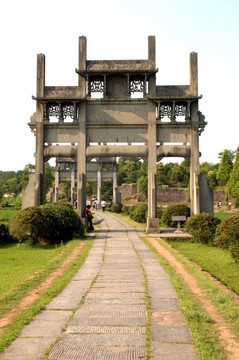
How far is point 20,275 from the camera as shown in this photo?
7.53 m

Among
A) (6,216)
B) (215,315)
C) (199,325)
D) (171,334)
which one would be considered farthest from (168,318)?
(6,216)

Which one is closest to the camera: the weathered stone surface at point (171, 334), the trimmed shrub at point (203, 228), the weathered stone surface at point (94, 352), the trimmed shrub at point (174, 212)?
the weathered stone surface at point (94, 352)

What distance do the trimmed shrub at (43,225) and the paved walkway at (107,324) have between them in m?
5.61

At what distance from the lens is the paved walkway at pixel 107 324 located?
3223 millimetres

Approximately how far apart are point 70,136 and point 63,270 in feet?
28.3

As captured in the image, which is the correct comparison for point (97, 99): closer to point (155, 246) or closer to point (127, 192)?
point (155, 246)

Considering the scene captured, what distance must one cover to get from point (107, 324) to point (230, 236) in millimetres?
6311

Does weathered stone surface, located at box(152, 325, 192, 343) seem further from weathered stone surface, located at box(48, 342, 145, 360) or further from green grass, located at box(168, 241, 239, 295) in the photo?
green grass, located at box(168, 241, 239, 295)

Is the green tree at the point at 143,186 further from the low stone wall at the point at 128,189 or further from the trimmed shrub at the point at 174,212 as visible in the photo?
the trimmed shrub at the point at 174,212

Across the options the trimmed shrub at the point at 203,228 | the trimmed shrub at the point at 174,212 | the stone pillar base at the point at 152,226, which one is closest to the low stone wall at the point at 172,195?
the trimmed shrub at the point at 174,212

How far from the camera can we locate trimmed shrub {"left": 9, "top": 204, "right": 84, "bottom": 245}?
12078 mm

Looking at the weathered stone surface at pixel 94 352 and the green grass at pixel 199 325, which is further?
the green grass at pixel 199 325

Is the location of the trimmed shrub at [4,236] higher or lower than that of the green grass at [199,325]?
higher

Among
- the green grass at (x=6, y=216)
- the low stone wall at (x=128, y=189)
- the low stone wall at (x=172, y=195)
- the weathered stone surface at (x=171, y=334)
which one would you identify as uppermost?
the low stone wall at (x=128, y=189)
